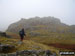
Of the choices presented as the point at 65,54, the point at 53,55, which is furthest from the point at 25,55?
the point at 65,54

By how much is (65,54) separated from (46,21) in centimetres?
9954

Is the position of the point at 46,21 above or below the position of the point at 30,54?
above

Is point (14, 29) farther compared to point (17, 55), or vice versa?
point (14, 29)

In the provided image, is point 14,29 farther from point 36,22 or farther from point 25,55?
point 25,55

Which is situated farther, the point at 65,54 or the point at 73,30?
the point at 73,30

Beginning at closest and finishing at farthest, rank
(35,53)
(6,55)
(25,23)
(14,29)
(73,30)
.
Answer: (6,55), (35,53), (73,30), (14,29), (25,23)

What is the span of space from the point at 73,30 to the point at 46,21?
115 ft

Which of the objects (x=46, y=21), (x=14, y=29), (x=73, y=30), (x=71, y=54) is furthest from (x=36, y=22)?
(x=71, y=54)

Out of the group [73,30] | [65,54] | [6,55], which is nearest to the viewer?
[6,55]

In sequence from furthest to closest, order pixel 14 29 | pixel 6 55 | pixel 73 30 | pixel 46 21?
pixel 46 21 < pixel 14 29 < pixel 73 30 < pixel 6 55

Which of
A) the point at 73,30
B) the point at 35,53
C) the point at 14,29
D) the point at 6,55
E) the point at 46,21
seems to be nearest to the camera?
the point at 6,55

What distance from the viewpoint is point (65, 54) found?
31.4 meters

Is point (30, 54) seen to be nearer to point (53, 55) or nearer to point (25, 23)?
point (53, 55)

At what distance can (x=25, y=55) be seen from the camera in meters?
27.0
